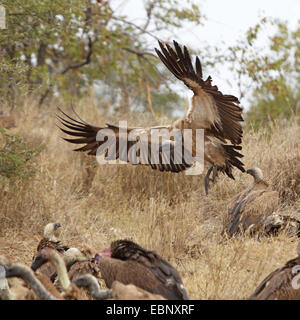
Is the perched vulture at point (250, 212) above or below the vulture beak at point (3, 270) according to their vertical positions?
above

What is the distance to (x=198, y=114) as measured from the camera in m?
5.53

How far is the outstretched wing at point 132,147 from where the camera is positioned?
6023 mm

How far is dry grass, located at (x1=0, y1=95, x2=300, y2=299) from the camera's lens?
443 cm

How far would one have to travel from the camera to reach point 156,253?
390cm

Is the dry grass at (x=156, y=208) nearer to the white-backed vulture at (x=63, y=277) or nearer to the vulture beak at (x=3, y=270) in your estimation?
the white-backed vulture at (x=63, y=277)

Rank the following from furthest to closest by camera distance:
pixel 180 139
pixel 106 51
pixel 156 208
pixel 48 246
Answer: pixel 106 51 → pixel 180 139 → pixel 156 208 → pixel 48 246

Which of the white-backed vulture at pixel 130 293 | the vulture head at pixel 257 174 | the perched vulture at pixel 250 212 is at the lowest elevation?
the white-backed vulture at pixel 130 293

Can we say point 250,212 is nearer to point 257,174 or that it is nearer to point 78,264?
point 257,174

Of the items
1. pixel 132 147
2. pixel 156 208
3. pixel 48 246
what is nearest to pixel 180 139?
pixel 132 147

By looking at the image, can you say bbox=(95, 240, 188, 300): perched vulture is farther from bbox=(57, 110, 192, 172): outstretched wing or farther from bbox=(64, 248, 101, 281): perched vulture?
bbox=(57, 110, 192, 172): outstretched wing

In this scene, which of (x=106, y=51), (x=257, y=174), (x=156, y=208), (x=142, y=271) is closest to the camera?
(x=142, y=271)

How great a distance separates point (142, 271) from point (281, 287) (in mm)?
1010

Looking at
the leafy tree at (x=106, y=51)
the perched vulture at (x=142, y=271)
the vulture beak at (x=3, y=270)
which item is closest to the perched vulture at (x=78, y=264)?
the perched vulture at (x=142, y=271)

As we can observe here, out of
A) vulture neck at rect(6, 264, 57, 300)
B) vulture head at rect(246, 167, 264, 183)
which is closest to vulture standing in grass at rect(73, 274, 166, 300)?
vulture neck at rect(6, 264, 57, 300)
